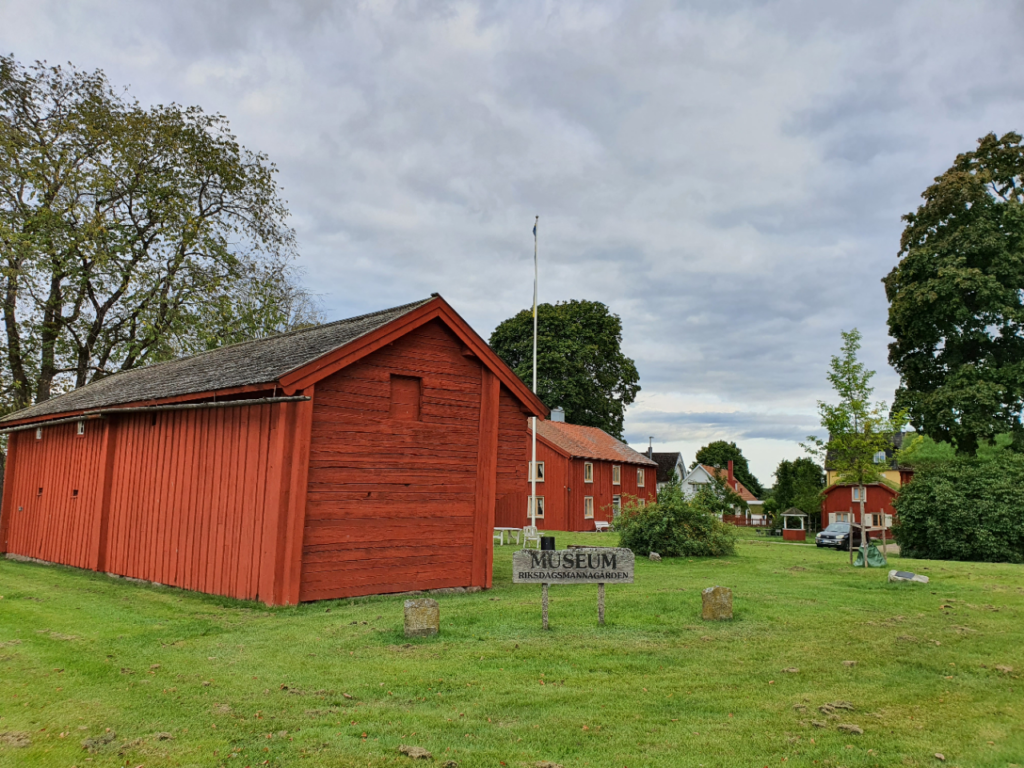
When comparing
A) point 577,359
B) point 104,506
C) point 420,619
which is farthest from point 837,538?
point 104,506

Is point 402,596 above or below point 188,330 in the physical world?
below

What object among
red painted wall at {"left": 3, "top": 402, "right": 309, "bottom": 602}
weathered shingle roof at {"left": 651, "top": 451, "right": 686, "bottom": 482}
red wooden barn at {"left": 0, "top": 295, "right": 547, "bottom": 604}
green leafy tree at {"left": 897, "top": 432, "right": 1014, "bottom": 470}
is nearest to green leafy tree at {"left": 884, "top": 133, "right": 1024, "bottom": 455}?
green leafy tree at {"left": 897, "top": 432, "right": 1014, "bottom": 470}

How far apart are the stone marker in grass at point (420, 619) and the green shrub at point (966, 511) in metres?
25.6

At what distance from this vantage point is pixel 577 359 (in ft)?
182

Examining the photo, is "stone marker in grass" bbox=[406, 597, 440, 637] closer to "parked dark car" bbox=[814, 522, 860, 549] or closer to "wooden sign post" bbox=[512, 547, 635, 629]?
"wooden sign post" bbox=[512, 547, 635, 629]

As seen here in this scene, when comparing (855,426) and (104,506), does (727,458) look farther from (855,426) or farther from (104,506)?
(104,506)

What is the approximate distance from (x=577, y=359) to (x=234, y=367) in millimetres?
42108

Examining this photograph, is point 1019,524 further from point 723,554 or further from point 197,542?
point 197,542

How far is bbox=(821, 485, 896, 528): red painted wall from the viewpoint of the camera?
48.3 metres

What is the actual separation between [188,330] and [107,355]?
152 inches

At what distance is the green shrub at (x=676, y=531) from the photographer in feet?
76.4

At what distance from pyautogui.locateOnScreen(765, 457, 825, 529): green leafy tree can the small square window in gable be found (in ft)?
153

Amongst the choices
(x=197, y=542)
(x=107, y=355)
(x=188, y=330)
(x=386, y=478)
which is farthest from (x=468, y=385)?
(x=107, y=355)

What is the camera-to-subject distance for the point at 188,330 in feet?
102
